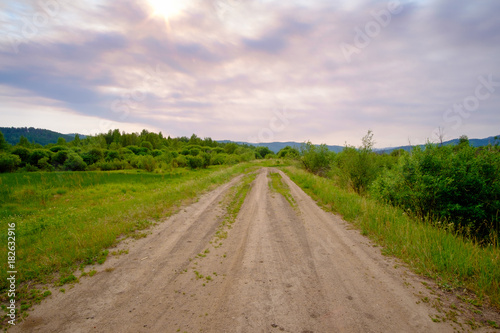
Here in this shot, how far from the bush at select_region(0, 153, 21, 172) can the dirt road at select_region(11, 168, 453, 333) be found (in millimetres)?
49628

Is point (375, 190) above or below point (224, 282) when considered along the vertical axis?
above

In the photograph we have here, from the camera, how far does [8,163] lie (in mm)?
39125

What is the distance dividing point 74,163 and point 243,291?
200 feet

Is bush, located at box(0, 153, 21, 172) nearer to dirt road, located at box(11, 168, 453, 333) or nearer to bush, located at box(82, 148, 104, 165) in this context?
bush, located at box(82, 148, 104, 165)

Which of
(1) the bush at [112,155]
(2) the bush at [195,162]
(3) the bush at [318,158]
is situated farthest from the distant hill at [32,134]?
(3) the bush at [318,158]

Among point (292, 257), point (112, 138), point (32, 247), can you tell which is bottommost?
point (32, 247)

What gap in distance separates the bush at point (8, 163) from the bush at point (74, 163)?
8742mm

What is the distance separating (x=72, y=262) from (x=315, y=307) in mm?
6127

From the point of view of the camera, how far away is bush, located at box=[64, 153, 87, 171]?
50.1 m

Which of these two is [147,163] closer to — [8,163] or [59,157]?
[59,157]

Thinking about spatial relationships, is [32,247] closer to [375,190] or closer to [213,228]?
[213,228]

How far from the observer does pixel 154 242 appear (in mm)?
7441

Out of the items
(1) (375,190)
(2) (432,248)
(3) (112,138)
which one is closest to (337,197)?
(1) (375,190)

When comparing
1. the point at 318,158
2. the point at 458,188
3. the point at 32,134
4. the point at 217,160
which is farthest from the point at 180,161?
the point at 32,134
